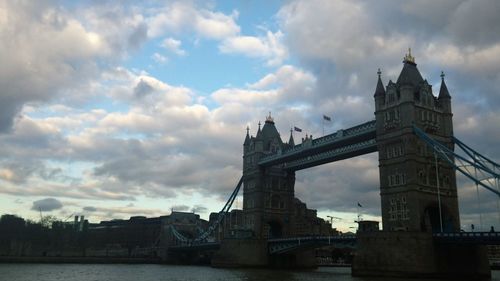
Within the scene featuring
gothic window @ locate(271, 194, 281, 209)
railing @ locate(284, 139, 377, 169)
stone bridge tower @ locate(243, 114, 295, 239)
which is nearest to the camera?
railing @ locate(284, 139, 377, 169)

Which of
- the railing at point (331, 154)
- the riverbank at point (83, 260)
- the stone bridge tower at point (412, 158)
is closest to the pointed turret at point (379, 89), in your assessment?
the stone bridge tower at point (412, 158)

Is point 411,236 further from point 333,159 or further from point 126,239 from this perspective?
point 126,239

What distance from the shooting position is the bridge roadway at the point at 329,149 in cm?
8169

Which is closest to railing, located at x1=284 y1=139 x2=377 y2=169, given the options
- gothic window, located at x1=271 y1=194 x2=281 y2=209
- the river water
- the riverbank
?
gothic window, located at x1=271 y1=194 x2=281 y2=209

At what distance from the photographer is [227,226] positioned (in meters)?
124

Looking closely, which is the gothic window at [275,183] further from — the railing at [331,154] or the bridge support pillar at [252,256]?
the bridge support pillar at [252,256]

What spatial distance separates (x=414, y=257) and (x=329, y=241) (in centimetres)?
2063

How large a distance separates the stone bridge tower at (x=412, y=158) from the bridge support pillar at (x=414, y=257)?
4115 mm

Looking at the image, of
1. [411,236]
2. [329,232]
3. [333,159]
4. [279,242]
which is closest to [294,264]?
[279,242]

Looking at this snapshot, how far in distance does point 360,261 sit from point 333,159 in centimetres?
2653

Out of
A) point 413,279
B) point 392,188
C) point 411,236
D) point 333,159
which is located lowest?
point 413,279

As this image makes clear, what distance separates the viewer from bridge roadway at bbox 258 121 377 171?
8169 centimetres

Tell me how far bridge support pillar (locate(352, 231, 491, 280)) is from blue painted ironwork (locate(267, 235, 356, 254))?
8275mm

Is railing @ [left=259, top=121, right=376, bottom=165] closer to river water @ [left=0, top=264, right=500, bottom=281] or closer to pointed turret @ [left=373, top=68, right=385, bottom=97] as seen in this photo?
pointed turret @ [left=373, top=68, right=385, bottom=97]
